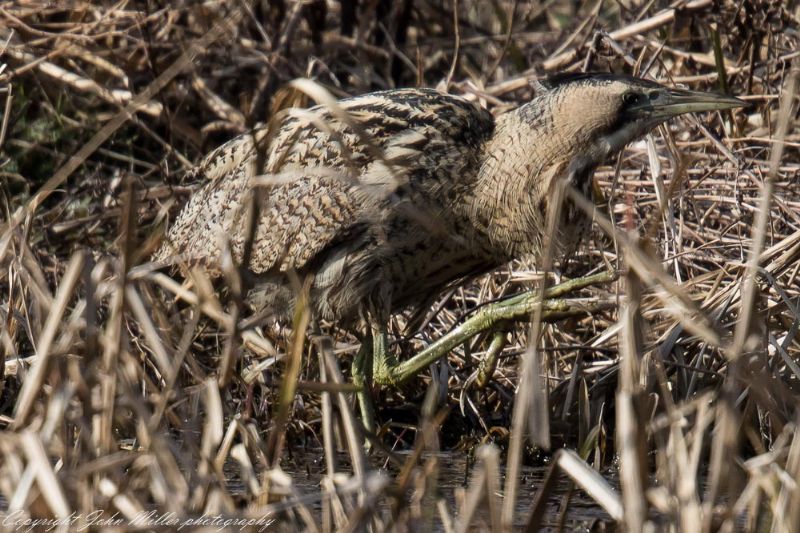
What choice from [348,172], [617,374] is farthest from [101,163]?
[617,374]

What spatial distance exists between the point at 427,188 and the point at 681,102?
2.28 feet

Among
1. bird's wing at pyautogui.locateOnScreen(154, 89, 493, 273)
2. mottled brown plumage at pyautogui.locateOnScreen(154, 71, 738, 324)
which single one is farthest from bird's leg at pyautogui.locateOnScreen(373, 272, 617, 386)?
bird's wing at pyautogui.locateOnScreen(154, 89, 493, 273)

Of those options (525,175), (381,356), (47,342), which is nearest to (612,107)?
(525,175)

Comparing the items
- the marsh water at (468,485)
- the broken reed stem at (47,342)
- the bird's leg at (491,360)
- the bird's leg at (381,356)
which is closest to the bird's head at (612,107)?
the bird's leg at (491,360)

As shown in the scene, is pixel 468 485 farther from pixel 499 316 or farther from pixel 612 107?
pixel 612 107

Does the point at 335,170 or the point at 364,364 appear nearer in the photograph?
Result: the point at 335,170

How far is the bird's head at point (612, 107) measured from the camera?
11.2ft

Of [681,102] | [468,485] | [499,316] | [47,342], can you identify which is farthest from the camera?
[499,316]

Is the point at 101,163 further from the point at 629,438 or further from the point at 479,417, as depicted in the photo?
the point at 629,438

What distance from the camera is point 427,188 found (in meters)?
3.46

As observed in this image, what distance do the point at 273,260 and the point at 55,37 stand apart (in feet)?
5.03

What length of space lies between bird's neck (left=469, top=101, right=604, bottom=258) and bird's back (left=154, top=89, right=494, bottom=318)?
0.06 m

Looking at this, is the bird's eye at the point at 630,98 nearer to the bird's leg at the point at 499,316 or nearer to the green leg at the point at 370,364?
the bird's leg at the point at 499,316

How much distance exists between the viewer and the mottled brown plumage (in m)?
3.45
